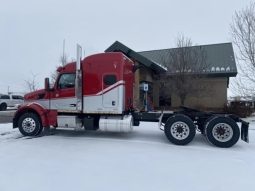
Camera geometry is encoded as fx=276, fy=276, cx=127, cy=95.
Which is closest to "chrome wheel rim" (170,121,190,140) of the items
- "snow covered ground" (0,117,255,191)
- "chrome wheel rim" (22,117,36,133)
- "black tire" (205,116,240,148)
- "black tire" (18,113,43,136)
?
"snow covered ground" (0,117,255,191)

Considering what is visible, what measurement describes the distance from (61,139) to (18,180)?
4576 millimetres

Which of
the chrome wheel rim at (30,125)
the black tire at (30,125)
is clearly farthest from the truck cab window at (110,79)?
the chrome wheel rim at (30,125)

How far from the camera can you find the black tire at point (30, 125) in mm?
11102

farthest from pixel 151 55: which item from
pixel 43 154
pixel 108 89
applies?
pixel 43 154

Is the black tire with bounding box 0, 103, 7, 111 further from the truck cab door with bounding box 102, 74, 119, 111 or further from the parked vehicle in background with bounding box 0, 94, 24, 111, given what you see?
the truck cab door with bounding box 102, 74, 119, 111

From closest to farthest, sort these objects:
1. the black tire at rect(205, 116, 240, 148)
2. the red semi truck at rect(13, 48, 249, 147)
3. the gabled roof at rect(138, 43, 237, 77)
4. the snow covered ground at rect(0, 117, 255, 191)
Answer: the snow covered ground at rect(0, 117, 255, 191), the black tire at rect(205, 116, 240, 148), the red semi truck at rect(13, 48, 249, 147), the gabled roof at rect(138, 43, 237, 77)

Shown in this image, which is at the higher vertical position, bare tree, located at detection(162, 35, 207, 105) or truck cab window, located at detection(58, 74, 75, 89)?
bare tree, located at detection(162, 35, 207, 105)

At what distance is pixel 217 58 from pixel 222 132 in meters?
18.3

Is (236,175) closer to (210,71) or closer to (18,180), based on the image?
(18,180)

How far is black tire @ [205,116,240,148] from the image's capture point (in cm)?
941

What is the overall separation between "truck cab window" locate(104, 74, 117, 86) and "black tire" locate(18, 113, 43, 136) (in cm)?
320

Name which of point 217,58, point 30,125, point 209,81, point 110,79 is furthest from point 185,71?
point 30,125

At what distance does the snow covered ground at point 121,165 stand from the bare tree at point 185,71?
11.5 metres

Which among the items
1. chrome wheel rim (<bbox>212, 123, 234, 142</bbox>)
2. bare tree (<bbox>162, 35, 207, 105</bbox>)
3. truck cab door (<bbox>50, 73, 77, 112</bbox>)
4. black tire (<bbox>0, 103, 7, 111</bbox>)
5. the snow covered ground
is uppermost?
bare tree (<bbox>162, 35, 207, 105</bbox>)
